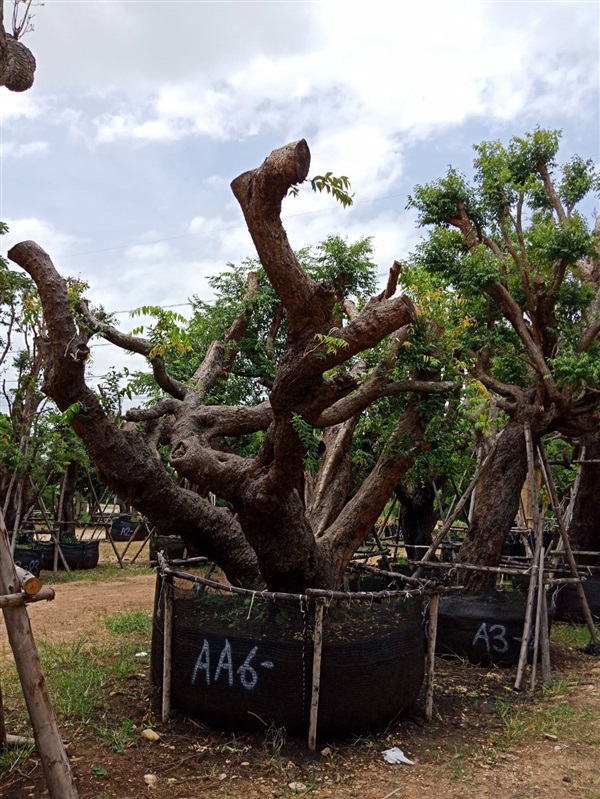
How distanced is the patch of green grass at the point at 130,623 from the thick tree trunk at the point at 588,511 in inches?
285

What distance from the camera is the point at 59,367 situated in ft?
17.8

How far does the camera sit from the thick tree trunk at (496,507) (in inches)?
349

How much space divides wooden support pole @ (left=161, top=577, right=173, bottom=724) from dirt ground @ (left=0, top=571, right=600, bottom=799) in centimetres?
14

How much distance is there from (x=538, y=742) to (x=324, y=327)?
3707 mm

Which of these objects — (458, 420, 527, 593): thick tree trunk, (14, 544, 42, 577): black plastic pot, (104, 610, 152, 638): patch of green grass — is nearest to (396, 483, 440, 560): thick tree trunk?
(458, 420, 527, 593): thick tree trunk

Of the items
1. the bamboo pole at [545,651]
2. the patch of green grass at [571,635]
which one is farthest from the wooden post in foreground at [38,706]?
the patch of green grass at [571,635]

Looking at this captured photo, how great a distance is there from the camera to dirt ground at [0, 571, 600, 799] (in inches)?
171

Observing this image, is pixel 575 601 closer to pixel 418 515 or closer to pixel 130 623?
pixel 418 515

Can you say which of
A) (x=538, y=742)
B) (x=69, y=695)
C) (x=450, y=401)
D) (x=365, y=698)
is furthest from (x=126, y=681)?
(x=450, y=401)

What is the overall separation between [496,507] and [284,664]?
475cm

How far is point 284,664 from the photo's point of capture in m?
5.07

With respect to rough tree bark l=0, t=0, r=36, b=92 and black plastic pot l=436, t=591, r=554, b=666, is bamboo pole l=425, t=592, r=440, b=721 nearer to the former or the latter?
black plastic pot l=436, t=591, r=554, b=666

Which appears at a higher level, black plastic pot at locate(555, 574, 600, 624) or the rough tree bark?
the rough tree bark

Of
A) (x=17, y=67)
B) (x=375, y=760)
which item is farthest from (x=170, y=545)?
(x=17, y=67)
